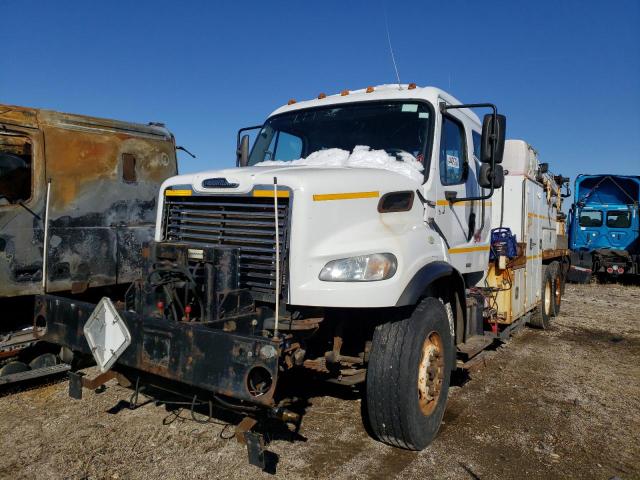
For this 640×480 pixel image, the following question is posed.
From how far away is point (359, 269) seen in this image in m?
3.52

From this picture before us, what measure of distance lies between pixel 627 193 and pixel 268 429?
1825 centimetres

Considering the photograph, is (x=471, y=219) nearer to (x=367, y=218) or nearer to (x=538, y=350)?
(x=367, y=218)

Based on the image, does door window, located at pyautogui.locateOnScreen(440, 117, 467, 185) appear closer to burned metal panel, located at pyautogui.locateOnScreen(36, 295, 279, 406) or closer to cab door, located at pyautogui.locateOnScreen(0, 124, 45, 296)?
burned metal panel, located at pyautogui.locateOnScreen(36, 295, 279, 406)

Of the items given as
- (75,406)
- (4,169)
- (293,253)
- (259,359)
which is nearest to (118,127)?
(4,169)

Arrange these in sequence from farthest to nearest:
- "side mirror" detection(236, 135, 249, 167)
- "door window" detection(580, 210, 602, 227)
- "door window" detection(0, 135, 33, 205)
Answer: "door window" detection(580, 210, 602, 227)
"side mirror" detection(236, 135, 249, 167)
"door window" detection(0, 135, 33, 205)

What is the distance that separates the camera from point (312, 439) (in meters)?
4.28

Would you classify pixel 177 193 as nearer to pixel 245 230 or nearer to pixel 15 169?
pixel 245 230

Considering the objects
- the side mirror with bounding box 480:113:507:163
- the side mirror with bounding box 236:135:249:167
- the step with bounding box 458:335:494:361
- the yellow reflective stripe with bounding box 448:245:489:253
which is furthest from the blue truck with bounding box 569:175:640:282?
the side mirror with bounding box 236:135:249:167

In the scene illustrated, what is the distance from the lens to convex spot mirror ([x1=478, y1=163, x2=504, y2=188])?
14.7 ft

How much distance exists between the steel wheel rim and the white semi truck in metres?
0.02

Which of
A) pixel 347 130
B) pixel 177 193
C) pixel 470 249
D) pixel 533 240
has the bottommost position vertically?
pixel 470 249

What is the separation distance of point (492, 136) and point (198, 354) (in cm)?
291

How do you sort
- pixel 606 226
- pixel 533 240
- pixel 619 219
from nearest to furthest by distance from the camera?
pixel 533 240, pixel 619 219, pixel 606 226

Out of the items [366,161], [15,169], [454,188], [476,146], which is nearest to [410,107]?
[366,161]
